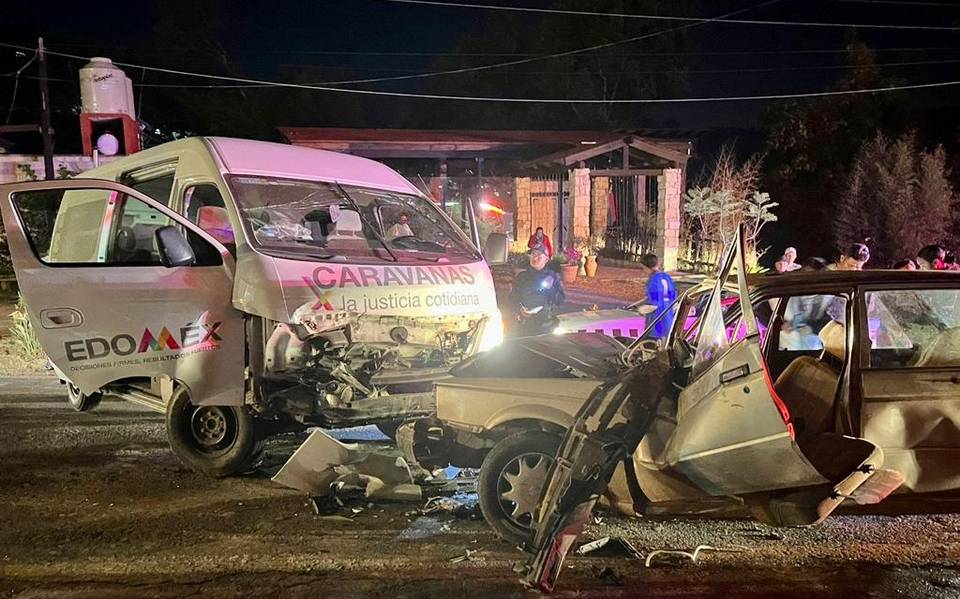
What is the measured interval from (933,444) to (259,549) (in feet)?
12.5

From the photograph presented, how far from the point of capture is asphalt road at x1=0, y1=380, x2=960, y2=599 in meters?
3.68

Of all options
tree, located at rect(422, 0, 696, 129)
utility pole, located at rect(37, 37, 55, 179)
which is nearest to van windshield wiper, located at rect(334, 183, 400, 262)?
utility pole, located at rect(37, 37, 55, 179)

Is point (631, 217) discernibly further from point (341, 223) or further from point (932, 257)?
point (341, 223)

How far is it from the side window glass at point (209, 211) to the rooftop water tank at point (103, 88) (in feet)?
40.2

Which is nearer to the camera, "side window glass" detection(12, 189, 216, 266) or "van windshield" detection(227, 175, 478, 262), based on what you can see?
"side window glass" detection(12, 189, 216, 266)

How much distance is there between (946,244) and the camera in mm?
16000

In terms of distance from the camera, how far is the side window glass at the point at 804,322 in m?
4.69

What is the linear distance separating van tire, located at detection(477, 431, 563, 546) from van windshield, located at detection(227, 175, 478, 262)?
2.09 meters

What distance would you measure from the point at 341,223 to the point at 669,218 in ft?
46.8

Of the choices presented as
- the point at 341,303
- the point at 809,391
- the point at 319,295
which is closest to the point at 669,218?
the point at 341,303

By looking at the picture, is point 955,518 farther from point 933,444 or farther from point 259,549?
point 259,549

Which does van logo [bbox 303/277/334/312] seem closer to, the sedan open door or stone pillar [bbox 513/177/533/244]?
the sedan open door

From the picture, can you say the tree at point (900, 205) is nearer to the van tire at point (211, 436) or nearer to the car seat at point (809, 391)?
the car seat at point (809, 391)

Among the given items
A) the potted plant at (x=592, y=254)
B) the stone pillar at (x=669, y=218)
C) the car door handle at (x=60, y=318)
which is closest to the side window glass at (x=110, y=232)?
the car door handle at (x=60, y=318)
